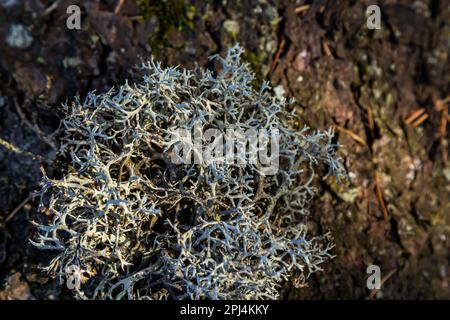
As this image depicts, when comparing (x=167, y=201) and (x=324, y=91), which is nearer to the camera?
(x=167, y=201)

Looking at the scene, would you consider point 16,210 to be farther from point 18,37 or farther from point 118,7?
point 118,7

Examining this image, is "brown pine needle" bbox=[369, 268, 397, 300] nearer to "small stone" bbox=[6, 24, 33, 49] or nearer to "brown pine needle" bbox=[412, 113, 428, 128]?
"brown pine needle" bbox=[412, 113, 428, 128]

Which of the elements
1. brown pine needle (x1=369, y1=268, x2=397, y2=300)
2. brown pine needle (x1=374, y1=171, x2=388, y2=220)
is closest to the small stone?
brown pine needle (x1=374, y1=171, x2=388, y2=220)

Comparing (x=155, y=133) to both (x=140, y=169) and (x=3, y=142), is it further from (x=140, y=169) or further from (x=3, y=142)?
(x=3, y=142)

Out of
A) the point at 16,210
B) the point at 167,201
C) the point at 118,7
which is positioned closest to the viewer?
the point at 167,201

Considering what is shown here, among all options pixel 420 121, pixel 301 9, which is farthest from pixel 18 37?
pixel 420 121

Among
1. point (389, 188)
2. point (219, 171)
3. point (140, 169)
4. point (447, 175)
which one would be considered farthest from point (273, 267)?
point (447, 175)

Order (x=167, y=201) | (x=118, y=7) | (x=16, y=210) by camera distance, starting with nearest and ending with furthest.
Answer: (x=167, y=201) → (x=16, y=210) → (x=118, y=7)

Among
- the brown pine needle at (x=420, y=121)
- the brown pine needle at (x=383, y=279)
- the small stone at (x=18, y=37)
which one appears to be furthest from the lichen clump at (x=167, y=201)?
the brown pine needle at (x=420, y=121)
